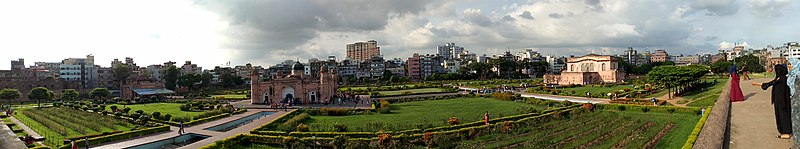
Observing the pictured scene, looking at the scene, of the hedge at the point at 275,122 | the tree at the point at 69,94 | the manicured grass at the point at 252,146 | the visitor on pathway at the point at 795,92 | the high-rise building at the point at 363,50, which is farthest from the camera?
the high-rise building at the point at 363,50

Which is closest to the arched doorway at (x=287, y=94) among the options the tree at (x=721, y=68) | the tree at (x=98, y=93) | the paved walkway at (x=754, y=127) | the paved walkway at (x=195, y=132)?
the paved walkway at (x=195, y=132)

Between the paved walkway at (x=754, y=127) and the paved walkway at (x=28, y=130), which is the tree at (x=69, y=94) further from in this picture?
the paved walkway at (x=754, y=127)

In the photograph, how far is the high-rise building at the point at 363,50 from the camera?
151 meters

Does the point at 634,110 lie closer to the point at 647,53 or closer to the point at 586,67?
the point at 586,67

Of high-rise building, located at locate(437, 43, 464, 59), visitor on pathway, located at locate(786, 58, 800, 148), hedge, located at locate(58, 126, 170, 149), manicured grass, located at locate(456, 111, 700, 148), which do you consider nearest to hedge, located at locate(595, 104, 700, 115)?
manicured grass, located at locate(456, 111, 700, 148)

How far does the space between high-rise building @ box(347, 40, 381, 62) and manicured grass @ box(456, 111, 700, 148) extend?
406ft

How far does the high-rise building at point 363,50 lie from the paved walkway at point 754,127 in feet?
433

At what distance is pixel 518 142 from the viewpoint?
19.3 meters

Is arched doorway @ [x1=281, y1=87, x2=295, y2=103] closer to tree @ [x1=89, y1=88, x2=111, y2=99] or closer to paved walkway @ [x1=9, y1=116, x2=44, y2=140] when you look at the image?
paved walkway @ [x1=9, y1=116, x2=44, y2=140]

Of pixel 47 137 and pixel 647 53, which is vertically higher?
pixel 647 53

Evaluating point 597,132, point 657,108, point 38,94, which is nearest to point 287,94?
point 38,94

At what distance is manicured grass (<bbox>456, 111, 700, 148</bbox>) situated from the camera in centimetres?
1823

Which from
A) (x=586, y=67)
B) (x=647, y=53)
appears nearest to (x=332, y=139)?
(x=586, y=67)

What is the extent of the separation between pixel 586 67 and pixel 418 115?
57.4 meters
